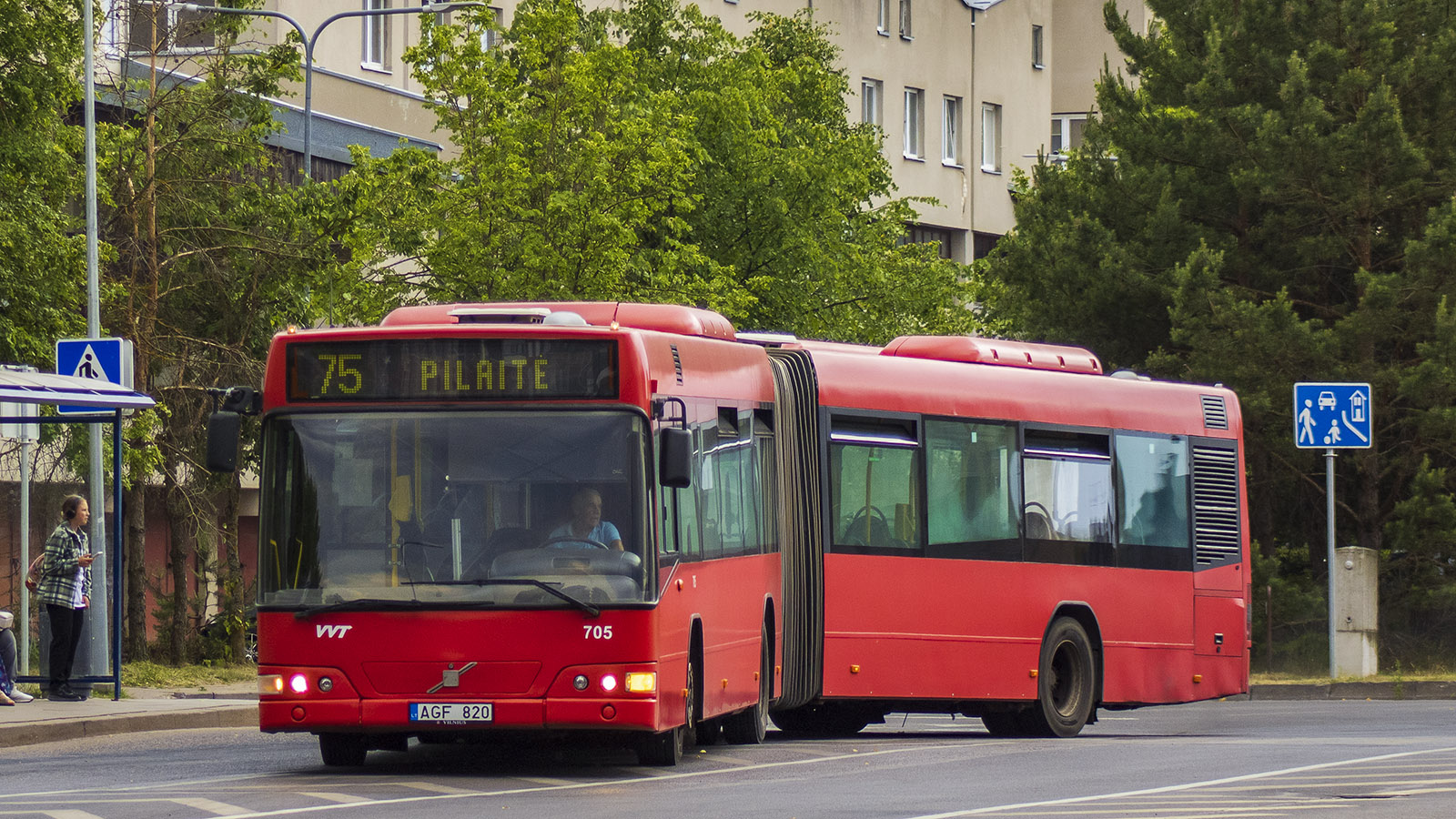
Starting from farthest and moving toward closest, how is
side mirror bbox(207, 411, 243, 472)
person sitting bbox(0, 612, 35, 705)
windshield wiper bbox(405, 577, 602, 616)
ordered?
person sitting bbox(0, 612, 35, 705), windshield wiper bbox(405, 577, 602, 616), side mirror bbox(207, 411, 243, 472)

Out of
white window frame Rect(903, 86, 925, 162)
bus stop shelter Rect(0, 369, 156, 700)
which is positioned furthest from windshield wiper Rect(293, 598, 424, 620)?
white window frame Rect(903, 86, 925, 162)

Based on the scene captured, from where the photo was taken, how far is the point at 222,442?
44.7ft

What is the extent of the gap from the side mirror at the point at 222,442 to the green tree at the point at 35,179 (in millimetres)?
10920

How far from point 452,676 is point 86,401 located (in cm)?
690

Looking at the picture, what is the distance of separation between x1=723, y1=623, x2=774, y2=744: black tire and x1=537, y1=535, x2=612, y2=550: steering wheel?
2762 mm

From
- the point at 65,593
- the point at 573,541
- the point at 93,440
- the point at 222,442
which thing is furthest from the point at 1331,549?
the point at 222,442

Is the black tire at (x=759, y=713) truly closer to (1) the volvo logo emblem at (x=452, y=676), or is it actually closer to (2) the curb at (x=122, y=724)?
(1) the volvo logo emblem at (x=452, y=676)

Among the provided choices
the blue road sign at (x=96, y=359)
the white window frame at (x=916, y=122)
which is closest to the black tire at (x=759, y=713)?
the blue road sign at (x=96, y=359)

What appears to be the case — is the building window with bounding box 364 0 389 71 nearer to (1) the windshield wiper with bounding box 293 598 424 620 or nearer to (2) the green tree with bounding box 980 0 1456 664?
(2) the green tree with bounding box 980 0 1456 664

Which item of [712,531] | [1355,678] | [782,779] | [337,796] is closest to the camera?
[337,796]

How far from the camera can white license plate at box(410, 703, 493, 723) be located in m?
13.6

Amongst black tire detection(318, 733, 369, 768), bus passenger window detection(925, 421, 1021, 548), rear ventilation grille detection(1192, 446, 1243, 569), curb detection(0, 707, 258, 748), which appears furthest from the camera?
rear ventilation grille detection(1192, 446, 1243, 569)

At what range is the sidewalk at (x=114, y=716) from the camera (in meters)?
18.1

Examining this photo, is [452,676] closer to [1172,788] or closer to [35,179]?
[1172,788]
